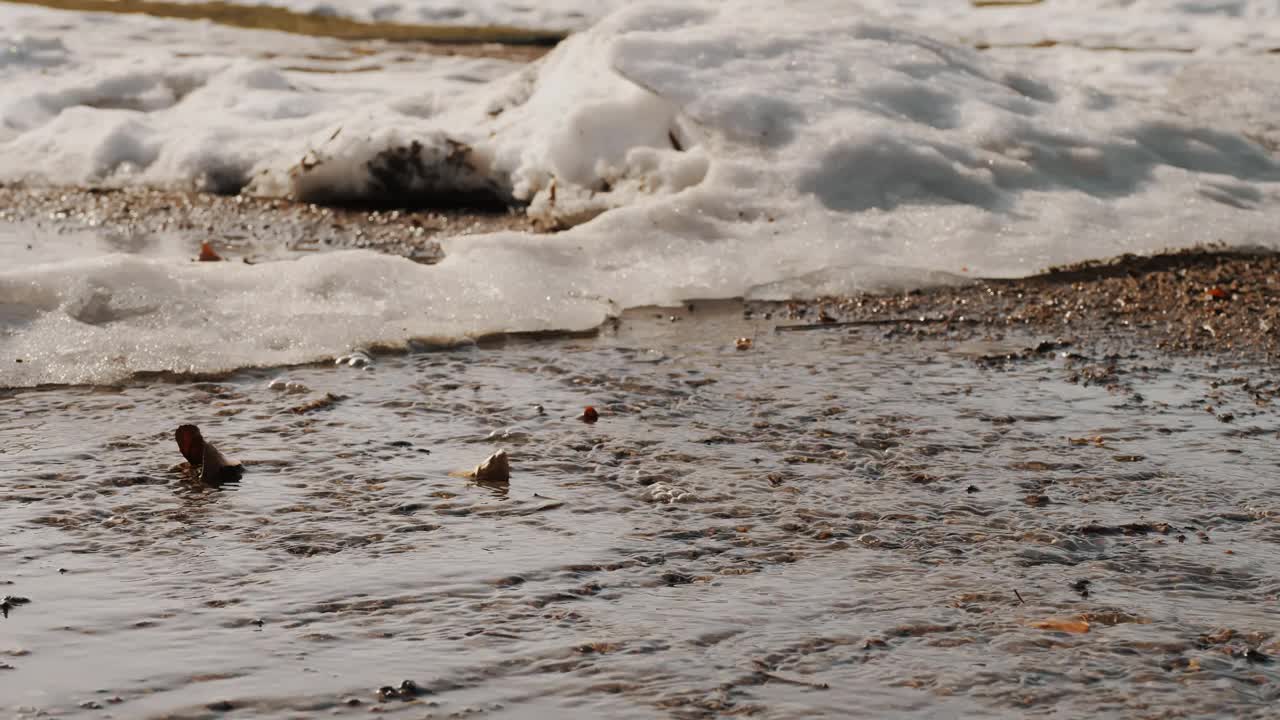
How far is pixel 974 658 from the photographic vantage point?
7.02ft

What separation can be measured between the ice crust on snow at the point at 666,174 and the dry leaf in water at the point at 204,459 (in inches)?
30.6

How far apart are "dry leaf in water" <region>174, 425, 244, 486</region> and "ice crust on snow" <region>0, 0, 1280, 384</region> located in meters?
0.78

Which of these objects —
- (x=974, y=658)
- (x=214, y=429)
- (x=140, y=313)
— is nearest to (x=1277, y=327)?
(x=974, y=658)

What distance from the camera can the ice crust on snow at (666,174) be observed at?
13.8ft

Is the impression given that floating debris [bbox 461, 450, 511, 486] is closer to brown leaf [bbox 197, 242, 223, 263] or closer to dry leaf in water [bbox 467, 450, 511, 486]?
dry leaf in water [bbox 467, 450, 511, 486]

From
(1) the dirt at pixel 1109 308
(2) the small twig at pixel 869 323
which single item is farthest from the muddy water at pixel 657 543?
(2) the small twig at pixel 869 323

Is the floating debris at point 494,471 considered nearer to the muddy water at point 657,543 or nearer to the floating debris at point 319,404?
the muddy water at point 657,543

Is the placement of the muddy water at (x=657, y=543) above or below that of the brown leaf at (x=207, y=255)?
below

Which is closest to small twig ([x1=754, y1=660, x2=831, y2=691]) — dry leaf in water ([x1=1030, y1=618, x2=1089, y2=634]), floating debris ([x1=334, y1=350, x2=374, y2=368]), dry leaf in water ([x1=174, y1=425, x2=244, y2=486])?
dry leaf in water ([x1=1030, y1=618, x2=1089, y2=634])

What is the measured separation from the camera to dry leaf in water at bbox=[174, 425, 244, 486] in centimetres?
290

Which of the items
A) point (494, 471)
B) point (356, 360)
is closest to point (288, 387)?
point (356, 360)

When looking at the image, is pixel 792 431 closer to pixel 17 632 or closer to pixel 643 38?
pixel 17 632

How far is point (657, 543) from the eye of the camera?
103 inches

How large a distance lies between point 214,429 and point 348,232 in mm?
2628
